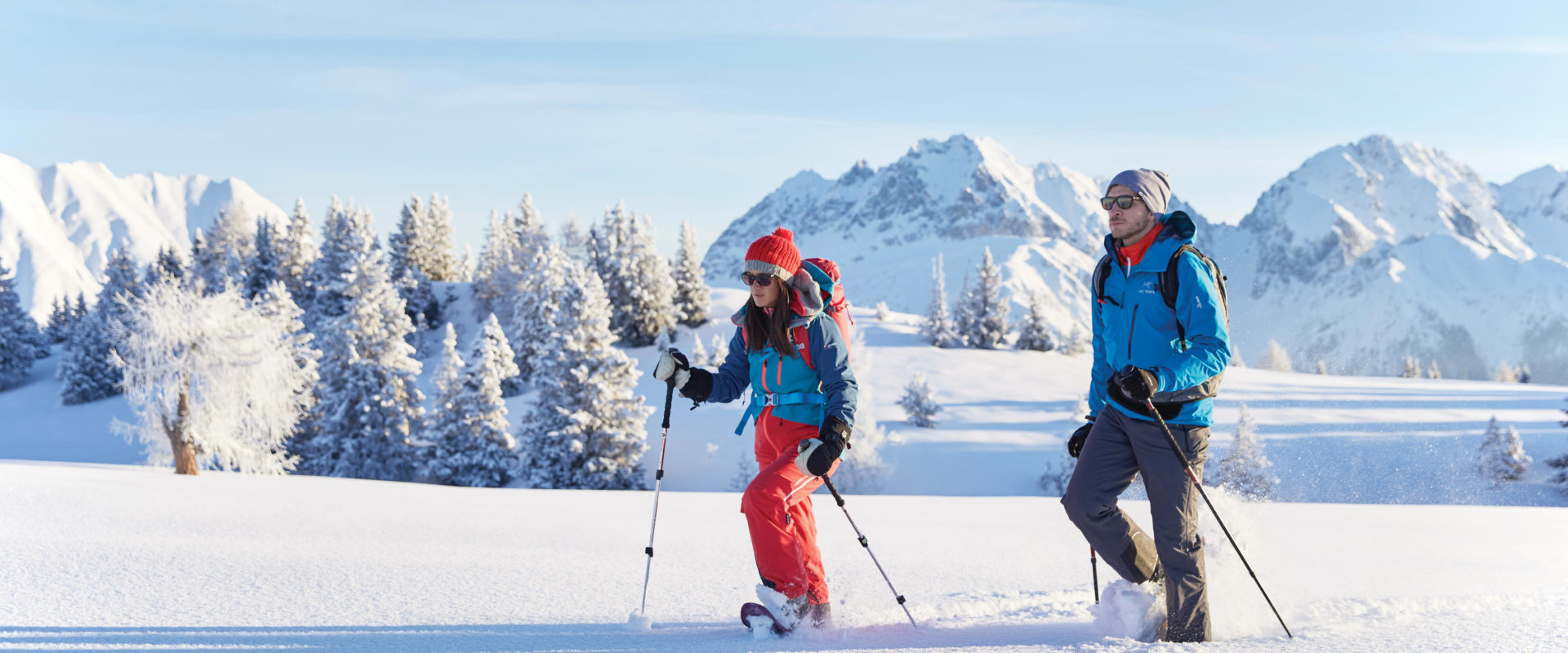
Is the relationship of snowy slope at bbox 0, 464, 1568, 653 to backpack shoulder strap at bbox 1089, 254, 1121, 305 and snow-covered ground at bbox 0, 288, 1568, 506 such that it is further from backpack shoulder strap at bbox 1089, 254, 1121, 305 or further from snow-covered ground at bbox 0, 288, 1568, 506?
snow-covered ground at bbox 0, 288, 1568, 506

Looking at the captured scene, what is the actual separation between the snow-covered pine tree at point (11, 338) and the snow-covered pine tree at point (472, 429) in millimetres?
33972

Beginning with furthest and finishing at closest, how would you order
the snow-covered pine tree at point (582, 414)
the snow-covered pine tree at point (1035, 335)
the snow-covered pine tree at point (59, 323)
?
the snow-covered pine tree at point (59, 323), the snow-covered pine tree at point (1035, 335), the snow-covered pine tree at point (582, 414)

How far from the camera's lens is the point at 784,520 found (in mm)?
3771

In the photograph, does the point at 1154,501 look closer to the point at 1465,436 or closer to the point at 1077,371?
the point at 1465,436

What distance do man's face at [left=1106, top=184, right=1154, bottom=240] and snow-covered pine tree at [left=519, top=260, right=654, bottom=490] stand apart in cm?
2404

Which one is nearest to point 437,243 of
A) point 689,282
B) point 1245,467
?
point 689,282

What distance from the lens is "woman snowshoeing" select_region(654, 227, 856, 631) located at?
12.2 feet

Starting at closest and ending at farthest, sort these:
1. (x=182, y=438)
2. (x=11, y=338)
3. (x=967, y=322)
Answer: (x=182, y=438)
(x=11, y=338)
(x=967, y=322)

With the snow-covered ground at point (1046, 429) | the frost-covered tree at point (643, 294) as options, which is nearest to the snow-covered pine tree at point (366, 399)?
the snow-covered ground at point (1046, 429)

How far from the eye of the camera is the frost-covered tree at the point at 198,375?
16438 millimetres

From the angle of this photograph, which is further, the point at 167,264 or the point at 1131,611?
the point at 167,264

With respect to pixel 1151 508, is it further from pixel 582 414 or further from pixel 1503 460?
pixel 1503 460

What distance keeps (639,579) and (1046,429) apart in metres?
29.1

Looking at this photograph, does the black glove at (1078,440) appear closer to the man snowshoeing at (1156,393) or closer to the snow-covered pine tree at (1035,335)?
the man snowshoeing at (1156,393)
